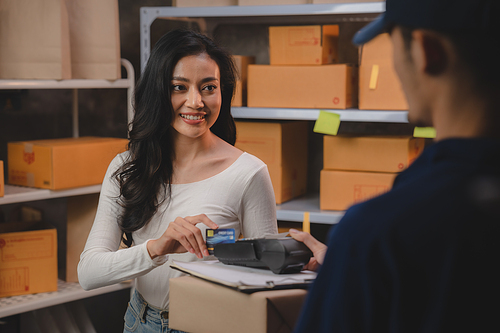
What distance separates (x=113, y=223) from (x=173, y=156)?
262mm

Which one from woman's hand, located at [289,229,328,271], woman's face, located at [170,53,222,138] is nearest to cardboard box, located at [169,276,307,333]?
woman's hand, located at [289,229,328,271]

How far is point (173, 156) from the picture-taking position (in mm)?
1529

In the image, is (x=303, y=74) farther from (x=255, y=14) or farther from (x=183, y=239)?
(x=183, y=239)

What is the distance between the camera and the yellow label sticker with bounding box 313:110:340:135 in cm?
212

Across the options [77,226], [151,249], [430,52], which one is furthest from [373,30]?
[77,226]

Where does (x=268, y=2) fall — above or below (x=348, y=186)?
above

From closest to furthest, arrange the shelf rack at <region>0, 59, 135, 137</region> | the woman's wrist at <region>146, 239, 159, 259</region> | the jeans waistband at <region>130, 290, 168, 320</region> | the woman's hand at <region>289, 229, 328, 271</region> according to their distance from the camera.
A: the woman's hand at <region>289, 229, 328, 271</region>
the woman's wrist at <region>146, 239, 159, 259</region>
the jeans waistband at <region>130, 290, 168, 320</region>
the shelf rack at <region>0, 59, 135, 137</region>

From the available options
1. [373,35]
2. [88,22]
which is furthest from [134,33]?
[373,35]

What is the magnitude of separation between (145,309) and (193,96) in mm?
592

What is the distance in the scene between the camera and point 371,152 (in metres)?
2.15

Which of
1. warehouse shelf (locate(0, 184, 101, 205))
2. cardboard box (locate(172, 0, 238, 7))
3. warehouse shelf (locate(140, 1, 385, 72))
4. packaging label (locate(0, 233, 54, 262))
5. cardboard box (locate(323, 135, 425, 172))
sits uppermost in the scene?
cardboard box (locate(172, 0, 238, 7))

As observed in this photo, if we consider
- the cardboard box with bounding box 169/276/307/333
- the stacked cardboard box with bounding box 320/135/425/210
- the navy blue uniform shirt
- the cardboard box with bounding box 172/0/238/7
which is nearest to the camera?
the navy blue uniform shirt

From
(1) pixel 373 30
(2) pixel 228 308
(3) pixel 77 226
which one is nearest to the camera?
(1) pixel 373 30

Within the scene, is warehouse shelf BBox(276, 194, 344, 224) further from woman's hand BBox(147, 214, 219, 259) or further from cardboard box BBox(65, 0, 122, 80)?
woman's hand BBox(147, 214, 219, 259)
